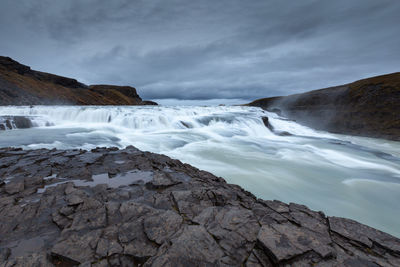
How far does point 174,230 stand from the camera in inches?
83.5

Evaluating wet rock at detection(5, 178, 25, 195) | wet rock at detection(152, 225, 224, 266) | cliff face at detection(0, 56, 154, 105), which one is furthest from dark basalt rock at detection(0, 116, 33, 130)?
cliff face at detection(0, 56, 154, 105)

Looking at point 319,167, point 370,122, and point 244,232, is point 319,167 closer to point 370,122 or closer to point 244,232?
point 244,232

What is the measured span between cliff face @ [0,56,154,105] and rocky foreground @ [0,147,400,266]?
4384cm

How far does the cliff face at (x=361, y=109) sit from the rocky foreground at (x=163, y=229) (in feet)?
67.1

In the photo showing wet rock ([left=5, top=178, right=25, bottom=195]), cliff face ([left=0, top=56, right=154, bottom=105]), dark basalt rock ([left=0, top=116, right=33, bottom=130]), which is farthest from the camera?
cliff face ([left=0, top=56, right=154, bottom=105])

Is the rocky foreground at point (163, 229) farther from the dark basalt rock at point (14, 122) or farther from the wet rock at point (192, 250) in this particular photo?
the dark basalt rock at point (14, 122)

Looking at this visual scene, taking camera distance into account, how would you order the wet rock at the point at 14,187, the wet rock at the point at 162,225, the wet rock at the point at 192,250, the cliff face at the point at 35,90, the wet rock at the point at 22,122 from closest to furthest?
the wet rock at the point at 192,250
the wet rock at the point at 162,225
the wet rock at the point at 14,187
the wet rock at the point at 22,122
the cliff face at the point at 35,90

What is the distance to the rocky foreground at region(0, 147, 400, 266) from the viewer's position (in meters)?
1.77

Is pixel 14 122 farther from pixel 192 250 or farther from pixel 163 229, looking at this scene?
pixel 192 250

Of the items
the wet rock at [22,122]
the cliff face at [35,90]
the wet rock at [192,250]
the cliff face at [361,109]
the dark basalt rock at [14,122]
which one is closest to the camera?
the wet rock at [192,250]

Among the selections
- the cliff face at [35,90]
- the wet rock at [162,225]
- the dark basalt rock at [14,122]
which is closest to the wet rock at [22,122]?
the dark basalt rock at [14,122]

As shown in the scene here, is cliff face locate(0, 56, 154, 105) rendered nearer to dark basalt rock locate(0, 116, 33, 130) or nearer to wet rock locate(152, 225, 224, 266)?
dark basalt rock locate(0, 116, 33, 130)

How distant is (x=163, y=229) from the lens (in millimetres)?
2135

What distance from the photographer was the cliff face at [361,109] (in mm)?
17134
